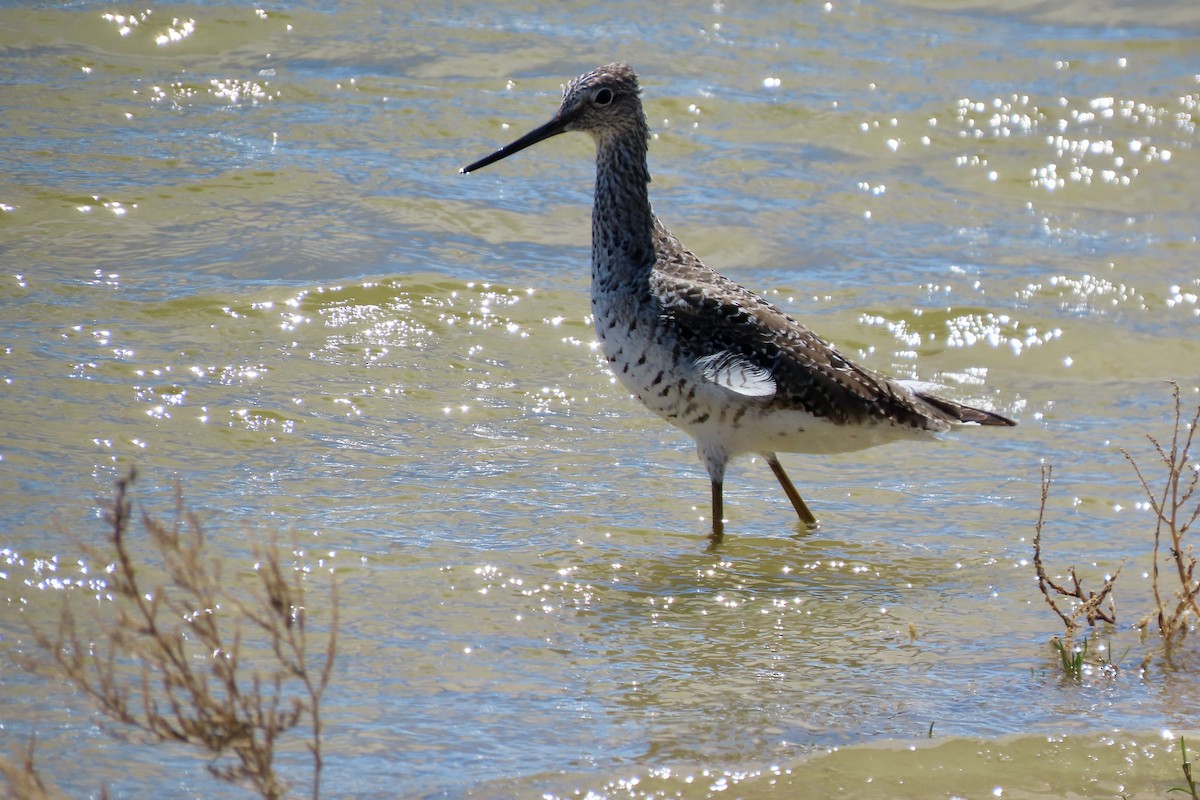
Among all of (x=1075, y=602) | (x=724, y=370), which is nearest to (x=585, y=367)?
(x=724, y=370)

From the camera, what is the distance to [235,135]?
11.4m

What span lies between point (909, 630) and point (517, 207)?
19.4 feet

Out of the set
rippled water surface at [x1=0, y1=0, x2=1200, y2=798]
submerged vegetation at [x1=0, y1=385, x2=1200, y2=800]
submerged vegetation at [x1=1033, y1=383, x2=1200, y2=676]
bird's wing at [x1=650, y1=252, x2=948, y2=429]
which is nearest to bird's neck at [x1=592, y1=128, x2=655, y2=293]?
bird's wing at [x1=650, y1=252, x2=948, y2=429]

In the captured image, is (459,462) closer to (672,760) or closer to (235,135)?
(672,760)

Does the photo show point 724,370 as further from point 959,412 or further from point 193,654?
point 193,654

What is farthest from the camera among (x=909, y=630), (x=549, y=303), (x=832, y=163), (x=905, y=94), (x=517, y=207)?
(x=905, y=94)

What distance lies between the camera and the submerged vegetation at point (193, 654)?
3.35 metres

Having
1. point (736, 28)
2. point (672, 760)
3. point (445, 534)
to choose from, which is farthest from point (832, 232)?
point (672, 760)

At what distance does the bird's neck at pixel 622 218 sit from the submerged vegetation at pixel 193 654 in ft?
6.59

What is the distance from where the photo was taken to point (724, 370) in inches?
262

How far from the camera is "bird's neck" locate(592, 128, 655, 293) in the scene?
700cm

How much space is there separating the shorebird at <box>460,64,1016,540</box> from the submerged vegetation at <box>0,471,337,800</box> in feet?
6.04

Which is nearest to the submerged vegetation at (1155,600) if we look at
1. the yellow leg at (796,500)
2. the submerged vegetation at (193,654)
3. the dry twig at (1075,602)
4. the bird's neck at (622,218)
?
the dry twig at (1075,602)

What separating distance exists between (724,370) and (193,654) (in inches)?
104
